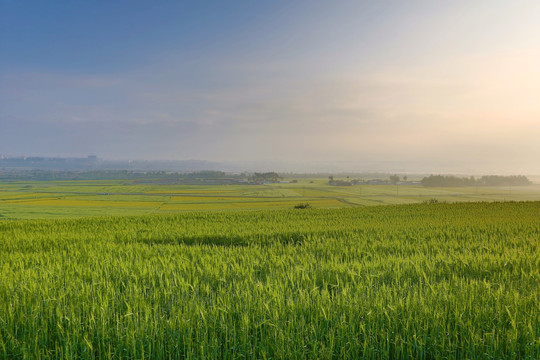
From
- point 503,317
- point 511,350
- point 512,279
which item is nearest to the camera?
point 511,350

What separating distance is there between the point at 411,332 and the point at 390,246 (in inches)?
250

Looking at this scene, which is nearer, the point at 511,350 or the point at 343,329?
the point at 511,350

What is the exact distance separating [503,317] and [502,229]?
36.6 ft

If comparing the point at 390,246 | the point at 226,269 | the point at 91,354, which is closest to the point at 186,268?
the point at 226,269

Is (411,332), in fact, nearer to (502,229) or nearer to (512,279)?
(512,279)

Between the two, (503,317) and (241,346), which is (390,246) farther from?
(241,346)

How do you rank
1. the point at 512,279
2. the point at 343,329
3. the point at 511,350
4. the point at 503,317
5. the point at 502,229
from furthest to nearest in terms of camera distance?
the point at 502,229
the point at 512,279
the point at 503,317
the point at 343,329
the point at 511,350

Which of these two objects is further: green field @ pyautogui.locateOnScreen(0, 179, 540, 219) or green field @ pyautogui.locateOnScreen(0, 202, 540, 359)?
green field @ pyautogui.locateOnScreen(0, 179, 540, 219)

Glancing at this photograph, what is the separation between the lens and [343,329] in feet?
11.1

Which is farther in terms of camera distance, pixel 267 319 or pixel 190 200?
pixel 190 200

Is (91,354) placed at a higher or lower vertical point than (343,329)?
lower

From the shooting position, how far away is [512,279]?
603cm

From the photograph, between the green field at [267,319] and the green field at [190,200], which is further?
the green field at [190,200]

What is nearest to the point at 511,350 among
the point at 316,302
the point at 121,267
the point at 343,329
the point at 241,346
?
the point at 343,329
